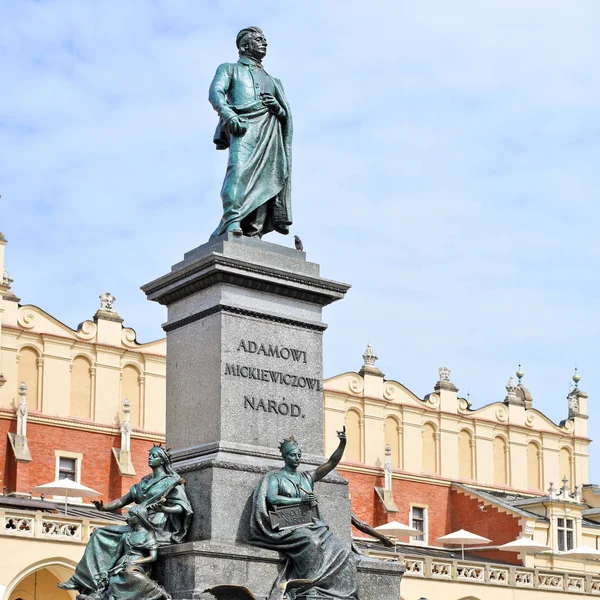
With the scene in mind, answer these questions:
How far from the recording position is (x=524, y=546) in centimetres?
4409

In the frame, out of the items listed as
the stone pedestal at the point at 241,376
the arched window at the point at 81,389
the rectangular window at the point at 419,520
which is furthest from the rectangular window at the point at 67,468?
the stone pedestal at the point at 241,376

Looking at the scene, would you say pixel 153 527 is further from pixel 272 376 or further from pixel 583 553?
pixel 583 553

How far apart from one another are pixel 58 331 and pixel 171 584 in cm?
3205

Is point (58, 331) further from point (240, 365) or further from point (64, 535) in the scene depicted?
point (240, 365)

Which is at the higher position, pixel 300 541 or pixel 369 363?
pixel 369 363

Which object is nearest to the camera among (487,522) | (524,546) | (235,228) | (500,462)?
(235,228)

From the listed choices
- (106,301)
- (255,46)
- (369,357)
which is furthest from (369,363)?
(255,46)

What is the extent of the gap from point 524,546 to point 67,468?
15.9 m

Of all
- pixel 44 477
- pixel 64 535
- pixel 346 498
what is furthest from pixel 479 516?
pixel 346 498

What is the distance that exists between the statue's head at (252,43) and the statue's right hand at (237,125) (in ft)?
2.30

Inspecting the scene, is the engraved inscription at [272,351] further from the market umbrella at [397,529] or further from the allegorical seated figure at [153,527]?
the market umbrella at [397,529]

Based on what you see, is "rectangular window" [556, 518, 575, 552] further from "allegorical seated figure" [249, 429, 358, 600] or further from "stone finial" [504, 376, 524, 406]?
"allegorical seated figure" [249, 429, 358, 600]

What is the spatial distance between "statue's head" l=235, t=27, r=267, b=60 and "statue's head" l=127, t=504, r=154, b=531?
4.03 metres

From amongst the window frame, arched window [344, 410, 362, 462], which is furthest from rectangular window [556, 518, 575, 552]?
arched window [344, 410, 362, 462]
